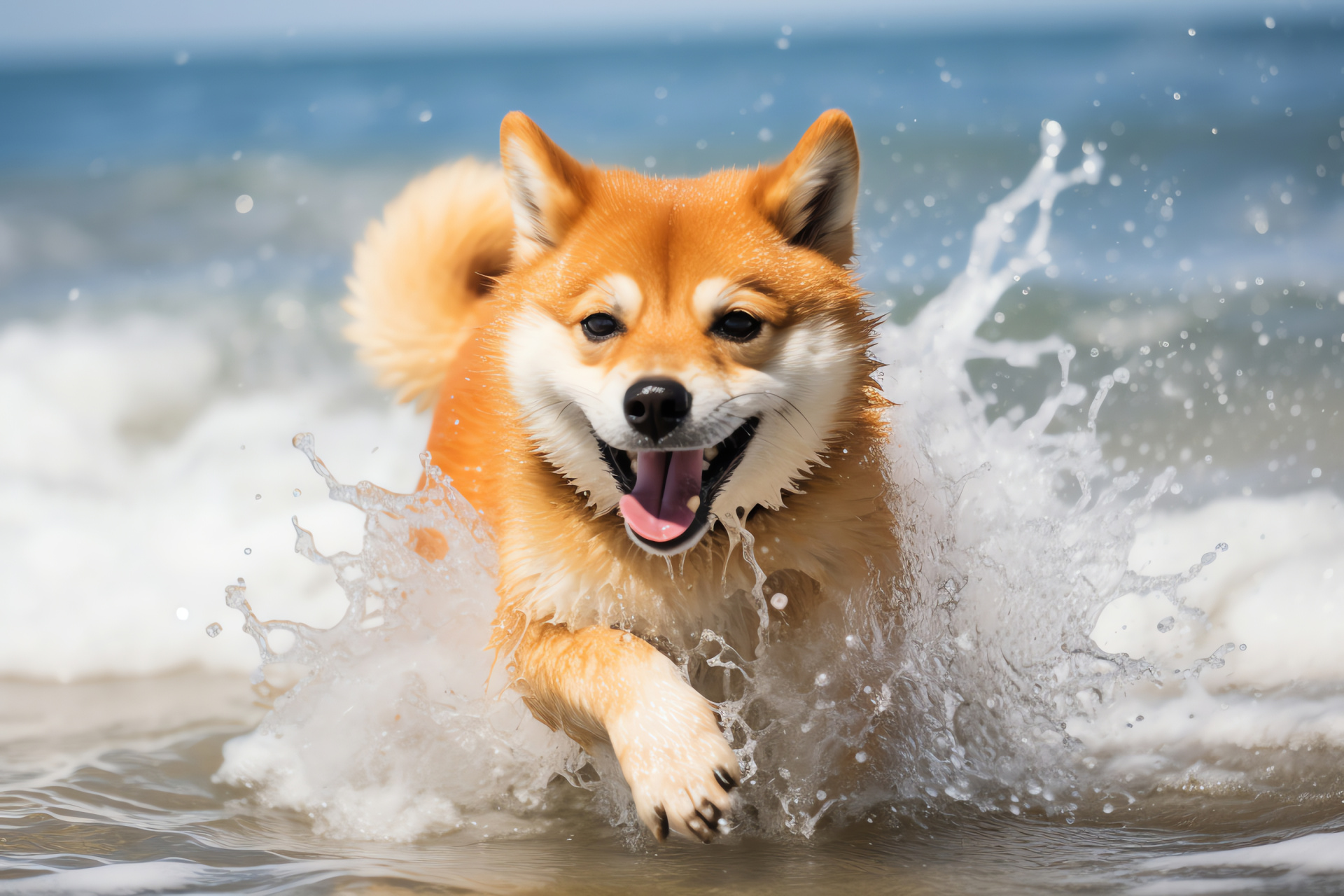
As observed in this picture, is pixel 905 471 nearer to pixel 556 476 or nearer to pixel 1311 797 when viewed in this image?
pixel 556 476

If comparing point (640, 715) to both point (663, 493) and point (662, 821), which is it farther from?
point (663, 493)

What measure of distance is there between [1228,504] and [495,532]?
10.5 ft

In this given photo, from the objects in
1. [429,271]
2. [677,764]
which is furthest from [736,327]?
[429,271]

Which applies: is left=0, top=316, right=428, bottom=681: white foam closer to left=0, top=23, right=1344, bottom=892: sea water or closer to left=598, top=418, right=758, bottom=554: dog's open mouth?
left=0, top=23, right=1344, bottom=892: sea water

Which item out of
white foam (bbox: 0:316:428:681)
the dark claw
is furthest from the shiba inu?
white foam (bbox: 0:316:428:681)

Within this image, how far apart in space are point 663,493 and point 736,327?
0.35 meters

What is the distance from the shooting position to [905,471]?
2480 mm

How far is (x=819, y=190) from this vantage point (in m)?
2.15

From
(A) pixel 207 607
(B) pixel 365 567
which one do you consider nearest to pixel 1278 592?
(B) pixel 365 567

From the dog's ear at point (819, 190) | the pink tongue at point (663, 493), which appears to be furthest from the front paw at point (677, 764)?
the dog's ear at point (819, 190)

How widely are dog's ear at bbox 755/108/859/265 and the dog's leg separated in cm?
91

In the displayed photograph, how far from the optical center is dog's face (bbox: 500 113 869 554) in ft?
6.40

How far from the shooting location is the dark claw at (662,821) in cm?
183

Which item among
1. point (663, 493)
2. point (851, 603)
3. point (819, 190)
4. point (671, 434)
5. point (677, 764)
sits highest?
point (819, 190)
